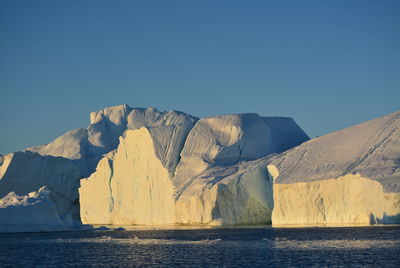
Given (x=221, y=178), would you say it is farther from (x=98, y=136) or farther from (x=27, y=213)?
(x=98, y=136)

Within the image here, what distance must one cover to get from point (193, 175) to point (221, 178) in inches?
162

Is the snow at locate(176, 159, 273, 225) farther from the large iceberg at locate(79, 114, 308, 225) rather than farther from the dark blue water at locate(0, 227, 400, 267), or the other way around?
the dark blue water at locate(0, 227, 400, 267)

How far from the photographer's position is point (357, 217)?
129 ft

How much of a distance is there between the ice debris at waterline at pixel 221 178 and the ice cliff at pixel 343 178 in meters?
0.07

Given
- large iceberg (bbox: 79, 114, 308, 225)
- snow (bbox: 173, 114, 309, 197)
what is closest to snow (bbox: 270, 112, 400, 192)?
large iceberg (bbox: 79, 114, 308, 225)

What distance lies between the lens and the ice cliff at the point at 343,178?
3803 cm

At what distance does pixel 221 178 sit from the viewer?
1980 inches

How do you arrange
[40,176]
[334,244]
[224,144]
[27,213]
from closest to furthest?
[334,244]
[27,213]
[224,144]
[40,176]

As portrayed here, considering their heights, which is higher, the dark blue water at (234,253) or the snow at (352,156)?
the snow at (352,156)

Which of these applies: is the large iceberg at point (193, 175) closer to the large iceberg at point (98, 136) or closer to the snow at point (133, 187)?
the snow at point (133, 187)

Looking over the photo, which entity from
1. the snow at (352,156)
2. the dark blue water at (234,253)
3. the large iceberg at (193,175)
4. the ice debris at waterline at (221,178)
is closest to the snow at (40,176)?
the ice debris at waterline at (221,178)

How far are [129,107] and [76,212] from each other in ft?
52.6

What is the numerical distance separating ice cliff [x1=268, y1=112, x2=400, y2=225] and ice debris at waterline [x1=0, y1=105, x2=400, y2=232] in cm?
7

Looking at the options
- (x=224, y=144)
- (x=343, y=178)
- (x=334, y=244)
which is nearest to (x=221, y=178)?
(x=224, y=144)
